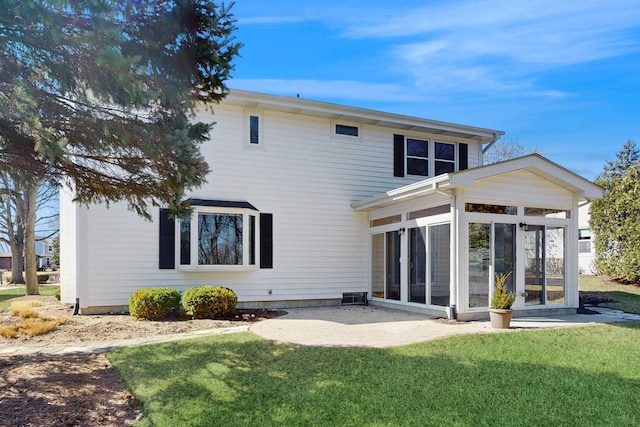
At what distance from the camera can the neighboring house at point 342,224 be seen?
9062mm

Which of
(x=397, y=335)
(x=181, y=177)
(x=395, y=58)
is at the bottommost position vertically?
(x=397, y=335)

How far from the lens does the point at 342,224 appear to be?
1188 centimetres

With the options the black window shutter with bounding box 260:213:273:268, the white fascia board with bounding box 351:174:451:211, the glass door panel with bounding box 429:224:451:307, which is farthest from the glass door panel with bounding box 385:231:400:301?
the black window shutter with bounding box 260:213:273:268

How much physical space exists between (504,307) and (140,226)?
833cm

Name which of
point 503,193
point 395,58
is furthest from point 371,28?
point 503,193

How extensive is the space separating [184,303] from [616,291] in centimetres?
1390

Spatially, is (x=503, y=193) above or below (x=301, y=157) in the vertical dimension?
below

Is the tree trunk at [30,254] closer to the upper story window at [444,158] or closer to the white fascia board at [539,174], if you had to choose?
the upper story window at [444,158]

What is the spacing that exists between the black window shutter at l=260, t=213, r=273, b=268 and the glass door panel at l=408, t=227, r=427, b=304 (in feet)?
12.0

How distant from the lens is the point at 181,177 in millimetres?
4941

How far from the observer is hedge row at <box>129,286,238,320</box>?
8.72 m

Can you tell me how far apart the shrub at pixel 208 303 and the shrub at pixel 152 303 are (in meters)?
0.34

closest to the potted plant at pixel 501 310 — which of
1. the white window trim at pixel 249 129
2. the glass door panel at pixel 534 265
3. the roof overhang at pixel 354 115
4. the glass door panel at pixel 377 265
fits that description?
the glass door panel at pixel 534 265

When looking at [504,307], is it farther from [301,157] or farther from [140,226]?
[140,226]
